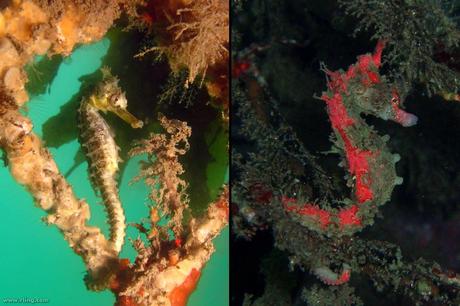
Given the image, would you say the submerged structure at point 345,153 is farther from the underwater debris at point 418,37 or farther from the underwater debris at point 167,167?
the underwater debris at point 167,167

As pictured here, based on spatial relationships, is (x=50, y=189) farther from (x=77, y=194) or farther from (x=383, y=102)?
(x=383, y=102)

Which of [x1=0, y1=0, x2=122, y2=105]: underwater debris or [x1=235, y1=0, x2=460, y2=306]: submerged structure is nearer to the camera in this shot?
[x1=0, y1=0, x2=122, y2=105]: underwater debris

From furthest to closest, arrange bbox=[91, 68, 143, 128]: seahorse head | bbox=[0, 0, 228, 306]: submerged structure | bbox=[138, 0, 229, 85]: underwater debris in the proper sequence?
bbox=[91, 68, 143, 128]: seahorse head, bbox=[0, 0, 228, 306]: submerged structure, bbox=[138, 0, 229, 85]: underwater debris

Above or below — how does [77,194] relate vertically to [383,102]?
below

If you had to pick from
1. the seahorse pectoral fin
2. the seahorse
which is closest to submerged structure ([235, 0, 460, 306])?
the seahorse pectoral fin

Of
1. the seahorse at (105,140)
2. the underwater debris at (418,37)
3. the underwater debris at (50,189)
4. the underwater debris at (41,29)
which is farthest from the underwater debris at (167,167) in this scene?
the underwater debris at (418,37)

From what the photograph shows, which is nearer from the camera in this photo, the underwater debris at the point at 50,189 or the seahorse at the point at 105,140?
the underwater debris at the point at 50,189

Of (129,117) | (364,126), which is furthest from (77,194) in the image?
(364,126)

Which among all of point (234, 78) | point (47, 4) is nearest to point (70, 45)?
point (47, 4)

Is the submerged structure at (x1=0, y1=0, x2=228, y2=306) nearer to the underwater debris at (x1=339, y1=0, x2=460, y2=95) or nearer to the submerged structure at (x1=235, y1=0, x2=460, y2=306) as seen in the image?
the submerged structure at (x1=235, y1=0, x2=460, y2=306)
